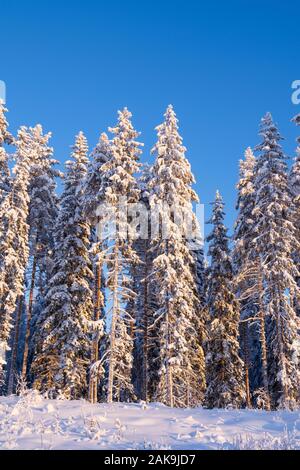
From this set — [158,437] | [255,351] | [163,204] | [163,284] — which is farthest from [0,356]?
[255,351]

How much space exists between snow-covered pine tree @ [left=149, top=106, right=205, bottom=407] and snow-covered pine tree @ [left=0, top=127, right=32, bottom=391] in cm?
843

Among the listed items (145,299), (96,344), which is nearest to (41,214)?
(145,299)

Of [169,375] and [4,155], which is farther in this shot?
[4,155]

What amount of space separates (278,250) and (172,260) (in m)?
6.58

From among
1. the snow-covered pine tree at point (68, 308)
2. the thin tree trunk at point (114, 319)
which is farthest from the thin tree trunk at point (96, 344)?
the snow-covered pine tree at point (68, 308)

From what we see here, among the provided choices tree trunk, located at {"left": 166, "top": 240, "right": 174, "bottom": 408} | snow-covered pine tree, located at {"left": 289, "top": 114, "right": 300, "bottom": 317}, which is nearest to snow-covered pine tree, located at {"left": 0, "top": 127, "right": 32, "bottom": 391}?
tree trunk, located at {"left": 166, "top": 240, "right": 174, "bottom": 408}

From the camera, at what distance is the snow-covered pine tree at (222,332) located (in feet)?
96.8

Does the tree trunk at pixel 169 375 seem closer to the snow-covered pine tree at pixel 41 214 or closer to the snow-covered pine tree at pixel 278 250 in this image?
the snow-covered pine tree at pixel 278 250

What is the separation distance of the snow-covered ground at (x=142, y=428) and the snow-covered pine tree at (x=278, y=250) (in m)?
14.2

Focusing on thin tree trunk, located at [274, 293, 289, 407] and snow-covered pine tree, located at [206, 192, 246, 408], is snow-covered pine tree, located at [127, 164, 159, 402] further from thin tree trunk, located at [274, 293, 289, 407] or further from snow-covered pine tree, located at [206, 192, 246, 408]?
thin tree trunk, located at [274, 293, 289, 407]

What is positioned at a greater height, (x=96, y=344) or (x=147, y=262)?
(x=147, y=262)

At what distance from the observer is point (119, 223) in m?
25.0

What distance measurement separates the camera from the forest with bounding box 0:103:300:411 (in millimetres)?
25203

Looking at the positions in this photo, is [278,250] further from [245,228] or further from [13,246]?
[13,246]
